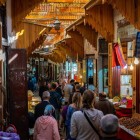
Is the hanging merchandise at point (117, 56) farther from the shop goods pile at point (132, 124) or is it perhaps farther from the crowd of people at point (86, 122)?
the crowd of people at point (86, 122)

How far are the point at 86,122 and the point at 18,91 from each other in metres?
3.69

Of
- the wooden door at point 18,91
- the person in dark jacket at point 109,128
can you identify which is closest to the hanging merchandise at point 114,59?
the wooden door at point 18,91

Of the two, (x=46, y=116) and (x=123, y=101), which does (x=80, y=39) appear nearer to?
(x=123, y=101)

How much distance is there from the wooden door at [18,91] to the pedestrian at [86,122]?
3481 millimetres

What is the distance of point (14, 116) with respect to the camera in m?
8.95

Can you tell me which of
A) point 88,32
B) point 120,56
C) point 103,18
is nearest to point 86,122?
point 120,56

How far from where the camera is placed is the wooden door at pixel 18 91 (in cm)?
893

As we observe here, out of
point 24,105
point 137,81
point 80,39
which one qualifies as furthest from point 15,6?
point 80,39

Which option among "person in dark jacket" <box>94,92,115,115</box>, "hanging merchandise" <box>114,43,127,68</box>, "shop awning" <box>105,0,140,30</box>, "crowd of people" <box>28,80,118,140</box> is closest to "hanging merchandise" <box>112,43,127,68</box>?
"hanging merchandise" <box>114,43,127,68</box>

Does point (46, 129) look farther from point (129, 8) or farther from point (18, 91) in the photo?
point (129, 8)

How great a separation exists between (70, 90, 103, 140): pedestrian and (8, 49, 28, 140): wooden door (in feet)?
11.4

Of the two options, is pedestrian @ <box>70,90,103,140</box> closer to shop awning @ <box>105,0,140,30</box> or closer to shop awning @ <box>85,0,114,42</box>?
shop awning @ <box>105,0,140,30</box>

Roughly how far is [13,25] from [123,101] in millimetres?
4249

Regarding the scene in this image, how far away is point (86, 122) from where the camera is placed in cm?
561
